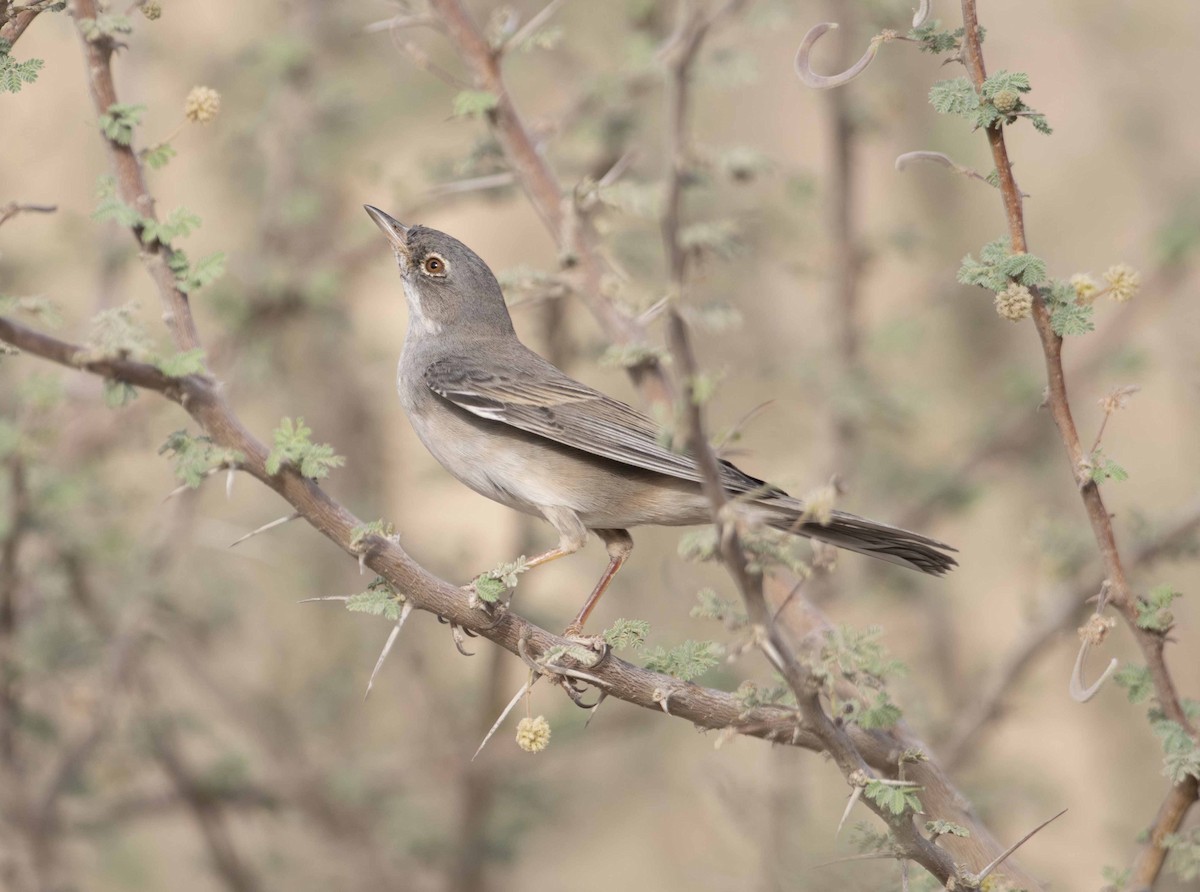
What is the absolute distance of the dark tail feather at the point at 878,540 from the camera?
13.4 ft

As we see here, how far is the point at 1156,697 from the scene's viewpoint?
3.57 m

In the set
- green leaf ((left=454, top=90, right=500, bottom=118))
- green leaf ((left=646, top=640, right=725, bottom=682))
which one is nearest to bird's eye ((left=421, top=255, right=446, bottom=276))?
green leaf ((left=454, top=90, right=500, bottom=118))

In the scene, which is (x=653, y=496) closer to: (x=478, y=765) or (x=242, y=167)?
(x=478, y=765)

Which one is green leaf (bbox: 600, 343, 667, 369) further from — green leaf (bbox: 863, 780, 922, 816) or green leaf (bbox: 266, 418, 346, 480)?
green leaf (bbox: 863, 780, 922, 816)

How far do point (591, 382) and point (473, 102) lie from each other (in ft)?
18.6

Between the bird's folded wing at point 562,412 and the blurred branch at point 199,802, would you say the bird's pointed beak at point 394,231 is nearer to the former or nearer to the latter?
the bird's folded wing at point 562,412

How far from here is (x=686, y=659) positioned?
3.34 metres

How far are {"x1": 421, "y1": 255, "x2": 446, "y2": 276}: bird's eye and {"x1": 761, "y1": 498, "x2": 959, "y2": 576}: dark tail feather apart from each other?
2280 mm

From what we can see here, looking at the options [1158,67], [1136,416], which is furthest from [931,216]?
[1136,416]

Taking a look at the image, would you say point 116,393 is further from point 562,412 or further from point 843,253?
point 843,253

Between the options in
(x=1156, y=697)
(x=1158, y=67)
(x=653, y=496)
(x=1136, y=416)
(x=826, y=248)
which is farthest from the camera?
(x=1136, y=416)

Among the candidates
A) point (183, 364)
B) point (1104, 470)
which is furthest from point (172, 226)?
point (1104, 470)

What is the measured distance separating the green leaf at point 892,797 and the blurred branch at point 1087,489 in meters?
0.82

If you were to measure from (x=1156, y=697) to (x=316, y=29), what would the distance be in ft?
21.9
